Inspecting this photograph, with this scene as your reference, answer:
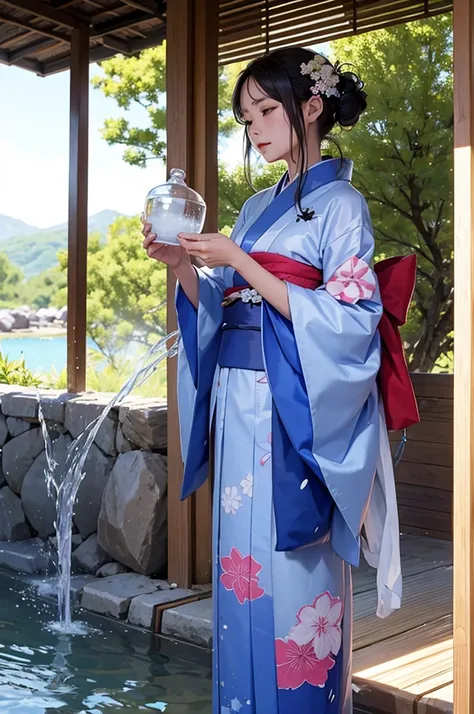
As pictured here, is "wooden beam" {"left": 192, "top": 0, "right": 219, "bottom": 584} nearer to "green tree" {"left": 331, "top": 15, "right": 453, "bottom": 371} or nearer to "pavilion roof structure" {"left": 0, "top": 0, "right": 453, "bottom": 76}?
"pavilion roof structure" {"left": 0, "top": 0, "right": 453, "bottom": 76}

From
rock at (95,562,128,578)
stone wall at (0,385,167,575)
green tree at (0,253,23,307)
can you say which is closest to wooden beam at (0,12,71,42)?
stone wall at (0,385,167,575)

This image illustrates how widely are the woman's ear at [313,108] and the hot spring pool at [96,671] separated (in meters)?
2.13

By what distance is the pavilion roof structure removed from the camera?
17.5 ft

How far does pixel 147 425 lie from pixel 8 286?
121 ft

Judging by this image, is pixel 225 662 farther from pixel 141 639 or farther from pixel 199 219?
pixel 141 639

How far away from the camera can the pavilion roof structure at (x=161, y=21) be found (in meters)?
5.34

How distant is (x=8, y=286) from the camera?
39.8 m

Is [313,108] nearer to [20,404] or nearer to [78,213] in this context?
[78,213]

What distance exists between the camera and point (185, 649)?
12.4ft

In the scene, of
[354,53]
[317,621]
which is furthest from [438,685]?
[354,53]

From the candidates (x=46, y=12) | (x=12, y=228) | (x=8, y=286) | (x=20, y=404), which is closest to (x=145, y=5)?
(x=46, y=12)

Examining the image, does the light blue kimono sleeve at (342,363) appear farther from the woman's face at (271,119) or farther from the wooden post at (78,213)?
the wooden post at (78,213)

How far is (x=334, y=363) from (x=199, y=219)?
0.56m

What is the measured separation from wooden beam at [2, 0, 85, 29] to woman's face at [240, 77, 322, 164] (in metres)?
3.15
